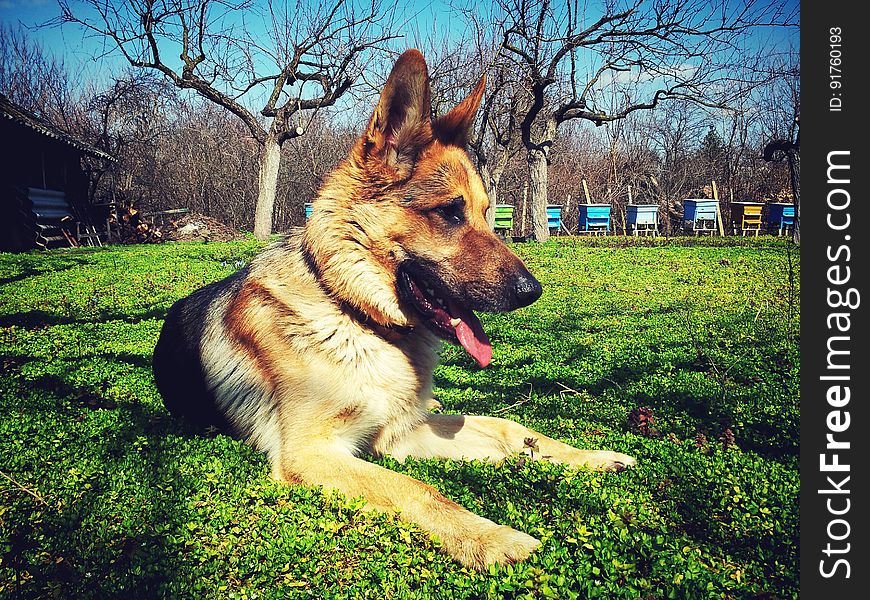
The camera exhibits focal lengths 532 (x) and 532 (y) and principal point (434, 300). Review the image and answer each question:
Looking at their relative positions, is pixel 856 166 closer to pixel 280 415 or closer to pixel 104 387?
pixel 280 415

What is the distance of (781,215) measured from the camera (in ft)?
87.1

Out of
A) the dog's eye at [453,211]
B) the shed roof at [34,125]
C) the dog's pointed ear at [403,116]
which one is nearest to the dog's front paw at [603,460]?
the dog's eye at [453,211]

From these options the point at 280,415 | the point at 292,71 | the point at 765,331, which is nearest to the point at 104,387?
the point at 280,415

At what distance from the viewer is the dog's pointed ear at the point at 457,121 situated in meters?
3.45

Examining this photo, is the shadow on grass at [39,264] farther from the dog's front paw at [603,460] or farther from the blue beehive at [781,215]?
the blue beehive at [781,215]

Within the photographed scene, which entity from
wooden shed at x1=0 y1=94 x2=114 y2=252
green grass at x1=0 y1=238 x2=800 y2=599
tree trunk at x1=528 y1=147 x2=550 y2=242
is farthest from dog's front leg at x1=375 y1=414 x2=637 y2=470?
wooden shed at x1=0 y1=94 x2=114 y2=252

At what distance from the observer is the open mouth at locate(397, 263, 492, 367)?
319 cm

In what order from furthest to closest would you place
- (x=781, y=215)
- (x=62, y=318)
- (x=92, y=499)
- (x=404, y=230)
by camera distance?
(x=781, y=215), (x=62, y=318), (x=404, y=230), (x=92, y=499)

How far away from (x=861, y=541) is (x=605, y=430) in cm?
171

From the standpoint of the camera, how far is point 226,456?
10.5 ft

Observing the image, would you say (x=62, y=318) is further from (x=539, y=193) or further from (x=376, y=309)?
(x=539, y=193)

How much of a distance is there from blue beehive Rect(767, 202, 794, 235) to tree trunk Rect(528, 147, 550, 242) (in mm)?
12354

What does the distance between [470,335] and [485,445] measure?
0.80 m

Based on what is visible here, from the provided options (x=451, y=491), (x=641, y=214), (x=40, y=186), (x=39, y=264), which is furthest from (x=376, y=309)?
(x=641, y=214)
